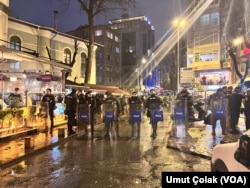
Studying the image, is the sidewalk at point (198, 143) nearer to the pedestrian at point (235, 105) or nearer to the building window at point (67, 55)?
the pedestrian at point (235, 105)

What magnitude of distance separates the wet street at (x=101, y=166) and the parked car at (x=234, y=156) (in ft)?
7.72

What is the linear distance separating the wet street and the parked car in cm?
235

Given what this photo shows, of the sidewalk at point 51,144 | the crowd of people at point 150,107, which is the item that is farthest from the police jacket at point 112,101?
the sidewalk at point 51,144

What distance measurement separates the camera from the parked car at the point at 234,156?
12.8ft

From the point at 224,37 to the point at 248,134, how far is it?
43.1 meters

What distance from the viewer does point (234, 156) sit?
4.21 meters

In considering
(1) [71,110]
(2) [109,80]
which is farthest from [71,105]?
(2) [109,80]

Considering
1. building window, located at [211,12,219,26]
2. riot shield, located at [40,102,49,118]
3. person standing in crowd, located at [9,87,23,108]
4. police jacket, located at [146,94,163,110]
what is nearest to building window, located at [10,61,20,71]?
person standing in crowd, located at [9,87,23,108]

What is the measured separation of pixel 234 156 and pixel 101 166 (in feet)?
16.5

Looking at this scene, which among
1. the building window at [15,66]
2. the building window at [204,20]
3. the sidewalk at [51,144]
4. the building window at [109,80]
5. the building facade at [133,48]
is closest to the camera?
the sidewalk at [51,144]

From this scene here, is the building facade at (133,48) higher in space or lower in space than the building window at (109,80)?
higher

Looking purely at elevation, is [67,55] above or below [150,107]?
above

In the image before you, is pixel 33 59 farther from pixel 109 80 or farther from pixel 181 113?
pixel 109 80

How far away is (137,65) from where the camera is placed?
325 feet
